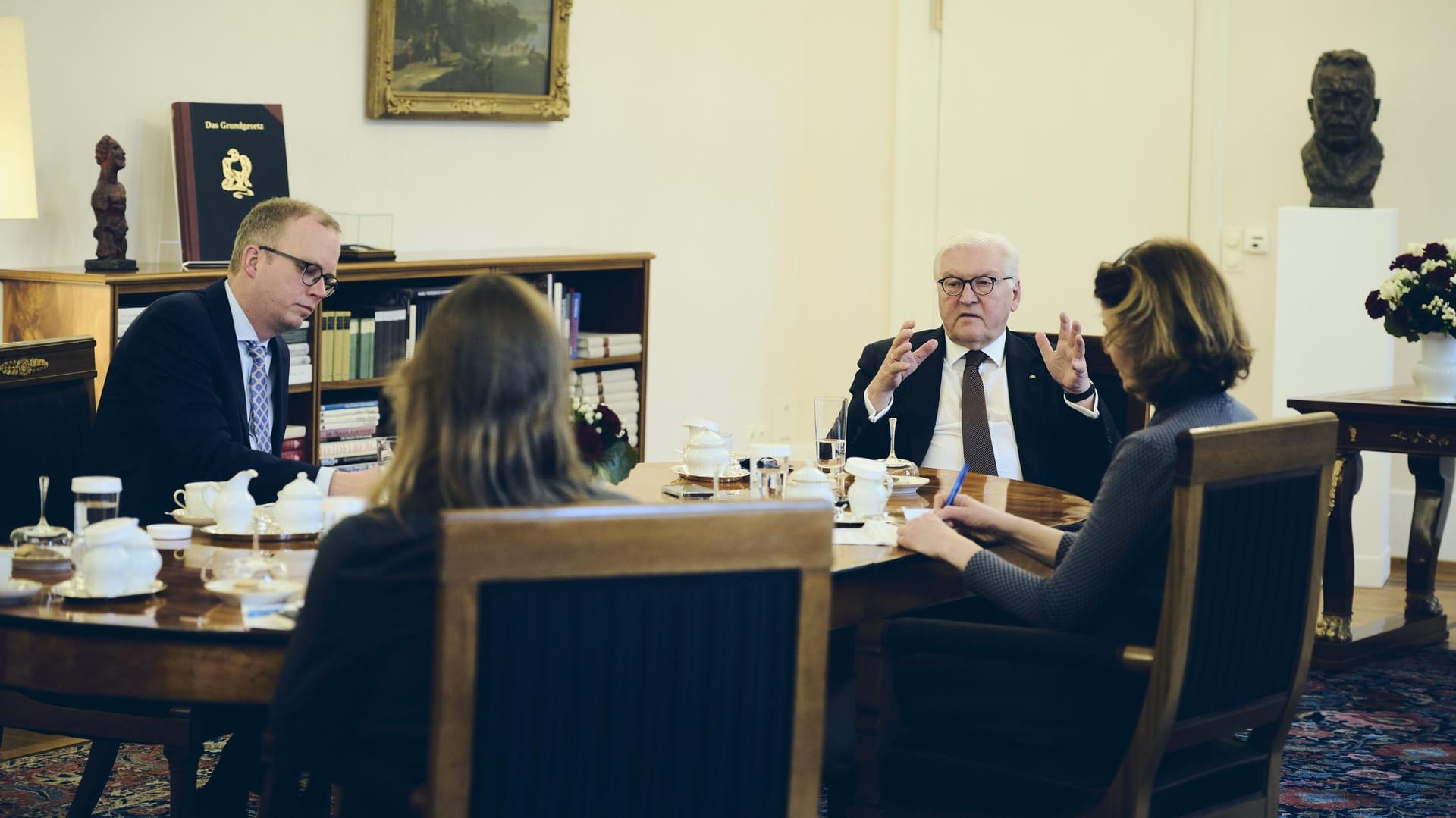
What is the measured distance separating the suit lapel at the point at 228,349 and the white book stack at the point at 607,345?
232 centimetres

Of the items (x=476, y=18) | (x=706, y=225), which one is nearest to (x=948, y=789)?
(x=476, y=18)

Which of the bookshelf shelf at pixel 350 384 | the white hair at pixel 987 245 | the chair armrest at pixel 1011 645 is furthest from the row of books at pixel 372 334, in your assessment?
the chair armrest at pixel 1011 645

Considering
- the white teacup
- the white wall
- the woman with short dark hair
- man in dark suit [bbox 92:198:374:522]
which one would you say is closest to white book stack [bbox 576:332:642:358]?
the white wall

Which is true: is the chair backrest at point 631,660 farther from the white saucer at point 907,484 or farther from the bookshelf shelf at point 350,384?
the bookshelf shelf at point 350,384

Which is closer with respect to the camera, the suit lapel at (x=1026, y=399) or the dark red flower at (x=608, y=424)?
the dark red flower at (x=608, y=424)

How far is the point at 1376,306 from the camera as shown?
4996mm

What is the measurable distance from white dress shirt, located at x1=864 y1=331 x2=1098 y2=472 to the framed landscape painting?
89.1 inches

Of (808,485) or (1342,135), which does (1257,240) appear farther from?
(808,485)

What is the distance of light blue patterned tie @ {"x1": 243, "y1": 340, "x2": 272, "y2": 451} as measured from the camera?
358 centimetres

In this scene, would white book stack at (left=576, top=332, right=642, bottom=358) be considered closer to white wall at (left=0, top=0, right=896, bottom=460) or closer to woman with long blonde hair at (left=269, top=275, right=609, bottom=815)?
white wall at (left=0, top=0, right=896, bottom=460)

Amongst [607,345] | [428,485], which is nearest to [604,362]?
[607,345]

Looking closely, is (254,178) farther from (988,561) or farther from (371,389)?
(988,561)

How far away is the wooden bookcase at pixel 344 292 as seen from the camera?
4.22 meters

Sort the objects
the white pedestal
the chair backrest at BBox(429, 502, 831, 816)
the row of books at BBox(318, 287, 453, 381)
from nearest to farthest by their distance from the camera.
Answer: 1. the chair backrest at BBox(429, 502, 831, 816)
2. the row of books at BBox(318, 287, 453, 381)
3. the white pedestal
